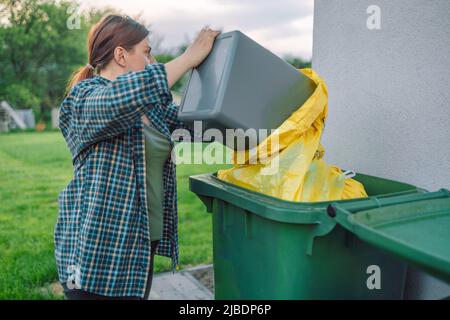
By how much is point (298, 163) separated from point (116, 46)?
89cm

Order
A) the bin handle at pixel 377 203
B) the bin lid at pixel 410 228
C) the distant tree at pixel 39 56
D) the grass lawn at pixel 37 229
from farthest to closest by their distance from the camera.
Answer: the distant tree at pixel 39 56 < the grass lawn at pixel 37 229 < the bin handle at pixel 377 203 < the bin lid at pixel 410 228

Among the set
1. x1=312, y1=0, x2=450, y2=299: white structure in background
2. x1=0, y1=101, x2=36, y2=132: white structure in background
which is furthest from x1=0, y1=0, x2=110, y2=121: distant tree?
x1=312, y1=0, x2=450, y2=299: white structure in background

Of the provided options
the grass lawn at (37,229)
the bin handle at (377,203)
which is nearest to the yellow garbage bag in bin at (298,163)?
the bin handle at (377,203)

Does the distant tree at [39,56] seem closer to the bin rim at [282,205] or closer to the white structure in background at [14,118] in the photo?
the white structure in background at [14,118]

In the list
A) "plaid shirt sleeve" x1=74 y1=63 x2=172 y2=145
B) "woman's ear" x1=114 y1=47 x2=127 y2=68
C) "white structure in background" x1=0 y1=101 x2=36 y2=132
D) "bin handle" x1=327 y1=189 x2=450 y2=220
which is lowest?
"white structure in background" x1=0 y1=101 x2=36 y2=132

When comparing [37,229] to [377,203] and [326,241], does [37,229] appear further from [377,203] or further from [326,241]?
[377,203]

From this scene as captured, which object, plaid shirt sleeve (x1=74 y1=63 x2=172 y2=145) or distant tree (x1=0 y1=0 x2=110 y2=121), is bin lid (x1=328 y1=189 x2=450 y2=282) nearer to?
plaid shirt sleeve (x1=74 y1=63 x2=172 y2=145)

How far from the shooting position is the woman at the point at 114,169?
1570 millimetres

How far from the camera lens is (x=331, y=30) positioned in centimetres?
258

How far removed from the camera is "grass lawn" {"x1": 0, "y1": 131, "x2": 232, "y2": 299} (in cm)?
314

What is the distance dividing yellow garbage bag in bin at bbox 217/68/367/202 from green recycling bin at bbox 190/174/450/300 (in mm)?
85

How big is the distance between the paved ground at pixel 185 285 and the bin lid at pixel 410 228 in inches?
70.5

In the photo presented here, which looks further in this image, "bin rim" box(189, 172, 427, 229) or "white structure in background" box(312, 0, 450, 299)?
"white structure in background" box(312, 0, 450, 299)

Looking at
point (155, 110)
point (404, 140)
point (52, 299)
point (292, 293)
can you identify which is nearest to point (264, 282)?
point (292, 293)
